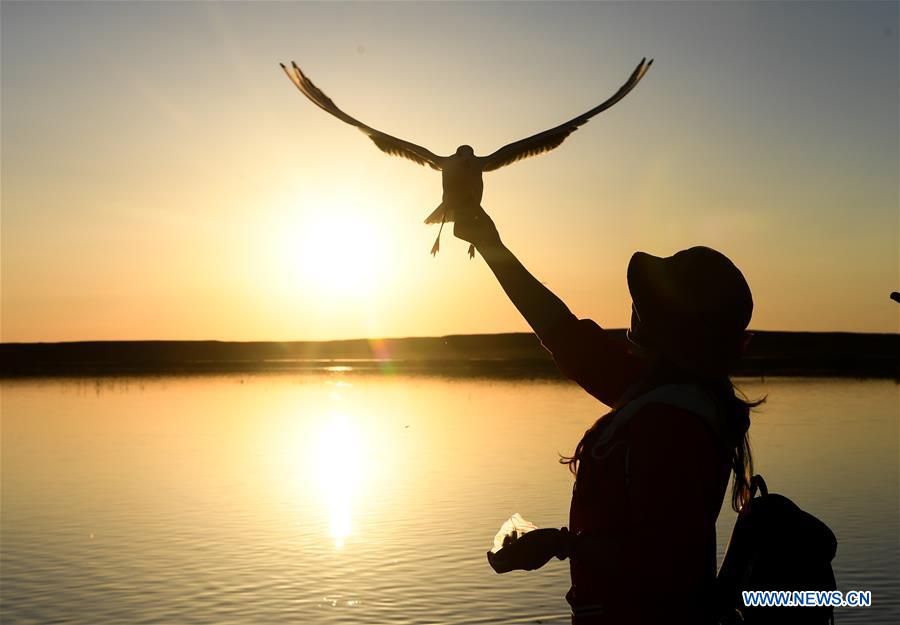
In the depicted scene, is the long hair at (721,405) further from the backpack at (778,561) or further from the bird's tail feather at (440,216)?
the bird's tail feather at (440,216)

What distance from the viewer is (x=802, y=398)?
185 feet

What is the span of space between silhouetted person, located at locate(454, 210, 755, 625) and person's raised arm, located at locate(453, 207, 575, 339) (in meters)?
0.41

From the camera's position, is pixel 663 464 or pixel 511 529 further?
A: pixel 511 529

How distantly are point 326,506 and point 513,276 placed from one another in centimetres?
2159

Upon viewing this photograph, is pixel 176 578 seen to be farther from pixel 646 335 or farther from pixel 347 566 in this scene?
pixel 646 335

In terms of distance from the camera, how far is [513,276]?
3441 millimetres

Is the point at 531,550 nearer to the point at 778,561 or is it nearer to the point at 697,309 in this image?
the point at 778,561

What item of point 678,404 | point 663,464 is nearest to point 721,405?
point 678,404

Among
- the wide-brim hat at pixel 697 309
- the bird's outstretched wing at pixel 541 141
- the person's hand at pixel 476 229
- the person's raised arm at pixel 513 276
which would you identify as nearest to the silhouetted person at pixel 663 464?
the wide-brim hat at pixel 697 309

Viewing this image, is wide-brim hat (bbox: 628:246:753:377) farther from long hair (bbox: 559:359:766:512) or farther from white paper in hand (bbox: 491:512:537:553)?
white paper in hand (bbox: 491:512:537:553)

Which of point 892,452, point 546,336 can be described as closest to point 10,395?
point 892,452

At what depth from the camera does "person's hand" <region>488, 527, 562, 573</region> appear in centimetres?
280

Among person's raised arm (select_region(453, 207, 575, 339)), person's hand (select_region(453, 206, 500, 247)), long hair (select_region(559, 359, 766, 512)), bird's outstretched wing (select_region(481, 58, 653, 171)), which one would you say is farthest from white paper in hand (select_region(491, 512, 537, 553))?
bird's outstretched wing (select_region(481, 58, 653, 171))

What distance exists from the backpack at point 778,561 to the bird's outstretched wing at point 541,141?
275cm
